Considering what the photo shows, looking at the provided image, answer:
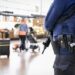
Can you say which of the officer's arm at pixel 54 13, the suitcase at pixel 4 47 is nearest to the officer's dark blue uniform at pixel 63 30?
the officer's arm at pixel 54 13

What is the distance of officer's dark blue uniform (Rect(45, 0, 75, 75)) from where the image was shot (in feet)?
5.56

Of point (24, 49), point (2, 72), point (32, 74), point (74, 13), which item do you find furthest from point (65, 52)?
point (24, 49)

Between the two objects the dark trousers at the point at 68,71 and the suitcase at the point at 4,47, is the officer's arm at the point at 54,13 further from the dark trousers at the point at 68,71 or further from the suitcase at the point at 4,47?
the suitcase at the point at 4,47

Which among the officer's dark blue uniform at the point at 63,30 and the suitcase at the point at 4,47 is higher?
the officer's dark blue uniform at the point at 63,30

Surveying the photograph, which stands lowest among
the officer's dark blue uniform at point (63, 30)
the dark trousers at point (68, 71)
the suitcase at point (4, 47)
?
the suitcase at point (4, 47)

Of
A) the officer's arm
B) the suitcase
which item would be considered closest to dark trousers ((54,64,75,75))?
the officer's arm

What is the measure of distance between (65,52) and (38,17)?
19.2 meters

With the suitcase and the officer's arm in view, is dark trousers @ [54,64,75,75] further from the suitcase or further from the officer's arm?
the suitcase

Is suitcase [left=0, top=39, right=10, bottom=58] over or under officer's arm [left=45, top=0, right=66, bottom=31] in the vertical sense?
under

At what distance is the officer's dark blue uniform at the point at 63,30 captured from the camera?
1.69 metres

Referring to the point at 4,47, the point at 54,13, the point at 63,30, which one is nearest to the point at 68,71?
the point at 63,30

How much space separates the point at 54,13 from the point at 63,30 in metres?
0.15

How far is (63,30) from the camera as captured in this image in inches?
66.7

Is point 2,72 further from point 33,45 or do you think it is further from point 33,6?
point 33,6
